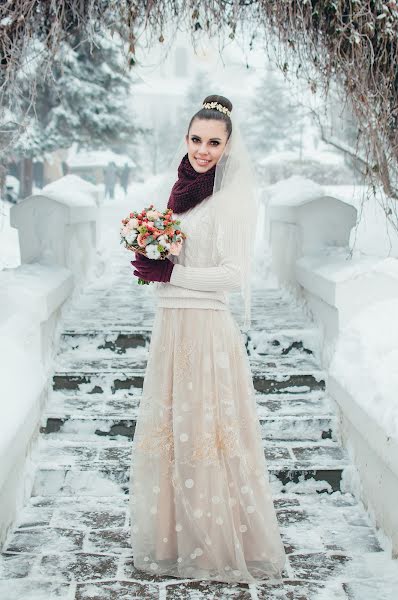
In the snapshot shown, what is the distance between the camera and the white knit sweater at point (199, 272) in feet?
10.4

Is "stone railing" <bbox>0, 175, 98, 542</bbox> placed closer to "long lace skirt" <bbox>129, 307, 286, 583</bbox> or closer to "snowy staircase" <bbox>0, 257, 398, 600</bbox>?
"snowy staircase" <bbox>0, 257, 398, 600</bbox>

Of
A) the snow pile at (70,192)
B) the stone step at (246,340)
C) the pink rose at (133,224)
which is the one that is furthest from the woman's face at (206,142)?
the snow pile at (70,192)

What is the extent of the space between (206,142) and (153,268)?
0.62 m

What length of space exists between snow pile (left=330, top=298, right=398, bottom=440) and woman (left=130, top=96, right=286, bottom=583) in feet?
2.71

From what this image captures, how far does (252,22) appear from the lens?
5160 mm

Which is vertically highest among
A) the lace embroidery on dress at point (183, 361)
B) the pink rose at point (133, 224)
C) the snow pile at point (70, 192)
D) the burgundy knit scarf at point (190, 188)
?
the burgundy knit scarf at point (190, 188)

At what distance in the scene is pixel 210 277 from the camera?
318 cm

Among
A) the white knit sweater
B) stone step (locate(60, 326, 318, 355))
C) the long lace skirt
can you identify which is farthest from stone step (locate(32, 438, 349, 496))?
the white knit sweater

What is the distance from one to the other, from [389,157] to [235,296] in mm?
3522

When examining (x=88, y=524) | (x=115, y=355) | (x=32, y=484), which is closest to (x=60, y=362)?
(x=115, y=355)

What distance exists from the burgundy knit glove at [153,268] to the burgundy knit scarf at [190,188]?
28 cm

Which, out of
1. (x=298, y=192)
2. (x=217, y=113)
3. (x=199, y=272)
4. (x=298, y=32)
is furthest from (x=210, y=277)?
(x=298, y=192)

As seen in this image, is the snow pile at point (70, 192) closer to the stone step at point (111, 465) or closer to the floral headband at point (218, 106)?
the stone step at point (111, 465)

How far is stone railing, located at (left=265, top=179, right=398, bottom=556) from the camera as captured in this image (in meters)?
3.80
